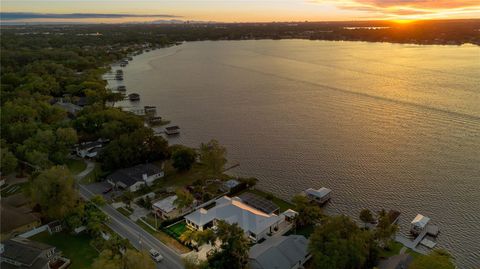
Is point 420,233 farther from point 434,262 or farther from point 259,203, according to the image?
point 259,203

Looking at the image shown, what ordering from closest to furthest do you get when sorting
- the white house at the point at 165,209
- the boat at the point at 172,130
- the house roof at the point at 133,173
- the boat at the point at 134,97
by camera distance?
the white house at the point at 165,209, the house roof at the point at 133,173, the boat at the point at 172,130, the boat at the point at 134,97

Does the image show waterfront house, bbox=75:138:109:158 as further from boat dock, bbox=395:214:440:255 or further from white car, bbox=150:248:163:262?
boat dock, bbox=395:214:440:255

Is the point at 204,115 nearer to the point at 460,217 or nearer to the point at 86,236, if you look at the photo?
the point at 86,236

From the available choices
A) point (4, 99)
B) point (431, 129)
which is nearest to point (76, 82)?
point (4, 99)

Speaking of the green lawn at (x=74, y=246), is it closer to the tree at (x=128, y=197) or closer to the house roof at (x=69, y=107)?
the tree at (x=128, y=197)

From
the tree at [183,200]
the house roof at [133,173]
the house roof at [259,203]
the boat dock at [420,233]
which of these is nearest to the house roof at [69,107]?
the house roof at [133,173]

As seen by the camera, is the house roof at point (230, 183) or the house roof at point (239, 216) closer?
the house roof at point (239, 216)
